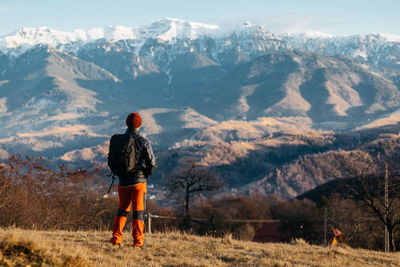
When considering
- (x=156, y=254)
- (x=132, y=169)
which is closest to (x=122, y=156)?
(x=132, y=169)

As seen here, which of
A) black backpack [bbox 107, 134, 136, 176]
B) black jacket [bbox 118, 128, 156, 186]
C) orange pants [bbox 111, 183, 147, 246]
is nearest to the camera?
black backpack [bbox 107, 134, 136, 176]

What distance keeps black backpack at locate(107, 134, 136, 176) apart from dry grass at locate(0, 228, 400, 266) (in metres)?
1.92

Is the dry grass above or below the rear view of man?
below

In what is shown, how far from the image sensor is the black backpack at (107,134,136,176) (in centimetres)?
1155

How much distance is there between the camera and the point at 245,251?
13594mm

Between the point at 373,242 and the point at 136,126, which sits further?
the point at 373,242

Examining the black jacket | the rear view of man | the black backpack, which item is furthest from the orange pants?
the black backpack

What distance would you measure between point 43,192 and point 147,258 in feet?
94.8

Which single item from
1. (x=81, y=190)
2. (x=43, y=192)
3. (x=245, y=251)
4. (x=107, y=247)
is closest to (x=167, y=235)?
(x=245, y=251)

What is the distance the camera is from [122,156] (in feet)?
37.9

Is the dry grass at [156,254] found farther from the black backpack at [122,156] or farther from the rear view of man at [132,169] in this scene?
the black backpack at [122,156]

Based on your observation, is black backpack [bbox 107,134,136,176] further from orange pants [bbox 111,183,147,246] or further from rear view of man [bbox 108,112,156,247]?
orange pants [bbox 111,183,147,246]

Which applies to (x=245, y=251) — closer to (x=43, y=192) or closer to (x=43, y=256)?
(x=43, y=256)

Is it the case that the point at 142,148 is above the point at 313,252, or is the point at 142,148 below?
above
